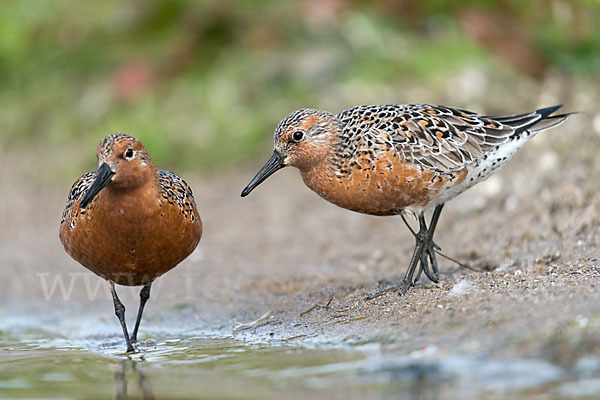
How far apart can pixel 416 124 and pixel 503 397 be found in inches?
128

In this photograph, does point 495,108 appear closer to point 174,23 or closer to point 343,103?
point 343,103

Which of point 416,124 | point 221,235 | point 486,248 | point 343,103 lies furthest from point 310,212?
point 416,124

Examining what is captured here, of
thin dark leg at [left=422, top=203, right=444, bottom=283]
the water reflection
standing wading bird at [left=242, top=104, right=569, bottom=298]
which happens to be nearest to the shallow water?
the water reflection

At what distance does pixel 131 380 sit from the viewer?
5.77 metres

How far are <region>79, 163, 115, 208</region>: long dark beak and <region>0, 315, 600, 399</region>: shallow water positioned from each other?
1.25 metres

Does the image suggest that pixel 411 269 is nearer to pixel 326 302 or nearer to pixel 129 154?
pixel 326 302

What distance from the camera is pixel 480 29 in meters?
12.7

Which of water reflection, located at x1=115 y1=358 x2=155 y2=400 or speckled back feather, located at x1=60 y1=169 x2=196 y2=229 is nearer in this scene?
water reflection, located at x1=115 y1=358 x2=155 y2=400

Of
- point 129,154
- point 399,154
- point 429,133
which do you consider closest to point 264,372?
point 129,154

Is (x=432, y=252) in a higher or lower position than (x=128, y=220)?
lower

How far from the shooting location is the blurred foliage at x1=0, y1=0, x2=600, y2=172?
12.6 meters

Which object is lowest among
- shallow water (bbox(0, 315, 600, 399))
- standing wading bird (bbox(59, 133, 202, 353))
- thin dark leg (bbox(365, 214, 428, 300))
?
shallow water (bbox(0, 315, 600, 399))

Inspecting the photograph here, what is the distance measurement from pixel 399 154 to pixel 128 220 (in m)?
2.30

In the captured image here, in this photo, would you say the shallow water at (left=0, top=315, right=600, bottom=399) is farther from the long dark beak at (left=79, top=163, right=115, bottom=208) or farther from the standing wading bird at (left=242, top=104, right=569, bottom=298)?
the standing wading bird at (left=242, top=104, right=569, bottom=298)
